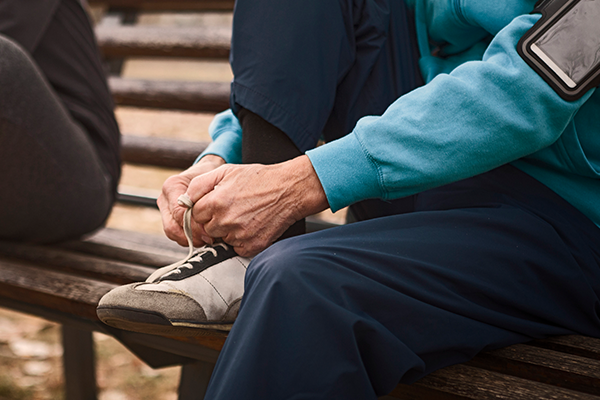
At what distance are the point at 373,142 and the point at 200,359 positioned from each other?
46 cm

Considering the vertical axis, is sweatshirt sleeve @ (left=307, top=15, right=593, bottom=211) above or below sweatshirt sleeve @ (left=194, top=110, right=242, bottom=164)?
above

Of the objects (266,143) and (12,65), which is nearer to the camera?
(266,143)

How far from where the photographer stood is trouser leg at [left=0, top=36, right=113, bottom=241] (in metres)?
0.88

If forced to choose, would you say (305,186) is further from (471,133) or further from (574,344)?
(574,344)

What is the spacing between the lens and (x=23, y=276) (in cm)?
90

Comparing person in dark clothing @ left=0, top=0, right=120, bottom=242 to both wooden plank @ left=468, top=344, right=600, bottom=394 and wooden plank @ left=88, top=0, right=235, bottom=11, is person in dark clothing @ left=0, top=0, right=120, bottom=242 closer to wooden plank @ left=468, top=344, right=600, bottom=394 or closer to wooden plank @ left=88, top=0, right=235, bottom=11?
wooden plank @ left=88, top=0, right=235, bottom=11

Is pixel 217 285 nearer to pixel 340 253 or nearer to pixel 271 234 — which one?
pixel 271 234

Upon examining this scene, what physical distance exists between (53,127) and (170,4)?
1.06 metres

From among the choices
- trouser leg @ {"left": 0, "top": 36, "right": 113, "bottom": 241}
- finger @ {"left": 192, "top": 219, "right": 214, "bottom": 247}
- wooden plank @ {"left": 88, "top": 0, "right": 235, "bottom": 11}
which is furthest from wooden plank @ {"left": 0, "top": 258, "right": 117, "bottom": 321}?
wooden plank @ {"left": 88, "top": 0, "right": 235, "bottom": 11}

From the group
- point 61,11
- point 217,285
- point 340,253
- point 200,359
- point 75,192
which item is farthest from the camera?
point 61,11

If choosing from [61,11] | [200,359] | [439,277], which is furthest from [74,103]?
[439,277]

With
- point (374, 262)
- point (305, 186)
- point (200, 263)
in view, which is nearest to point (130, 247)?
point (200, 263)

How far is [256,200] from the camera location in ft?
1.94

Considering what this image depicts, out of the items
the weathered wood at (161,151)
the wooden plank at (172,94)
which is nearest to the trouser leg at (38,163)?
the weathered wood at (161,151)
